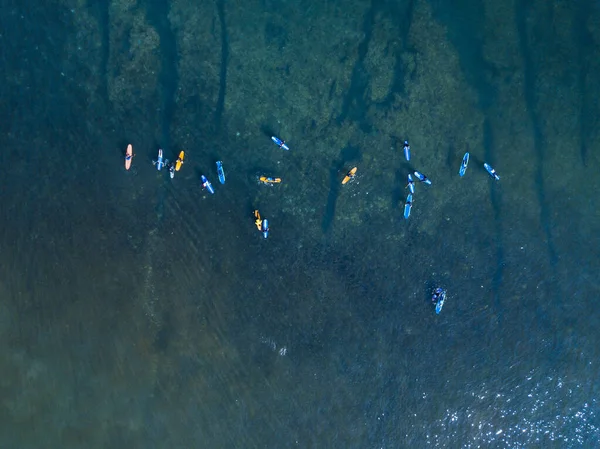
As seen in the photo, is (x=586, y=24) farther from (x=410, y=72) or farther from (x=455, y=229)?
(x=455, y=229)

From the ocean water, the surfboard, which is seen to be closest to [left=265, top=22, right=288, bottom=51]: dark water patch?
the ocean water

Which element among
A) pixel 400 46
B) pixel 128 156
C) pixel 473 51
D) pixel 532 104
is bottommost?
pixel 128 156

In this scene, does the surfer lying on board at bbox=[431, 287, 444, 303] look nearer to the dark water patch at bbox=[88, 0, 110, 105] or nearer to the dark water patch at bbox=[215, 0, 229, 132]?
the dark water patch at bbox=[215, 0, 229, 132]

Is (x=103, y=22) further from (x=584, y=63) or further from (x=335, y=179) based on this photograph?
(x=584, y=63)

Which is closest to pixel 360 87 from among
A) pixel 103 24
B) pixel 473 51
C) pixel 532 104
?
pixel 473 51

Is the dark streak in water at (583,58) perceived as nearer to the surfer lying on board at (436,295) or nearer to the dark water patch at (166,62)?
the surfer lying on board at (436,295)
